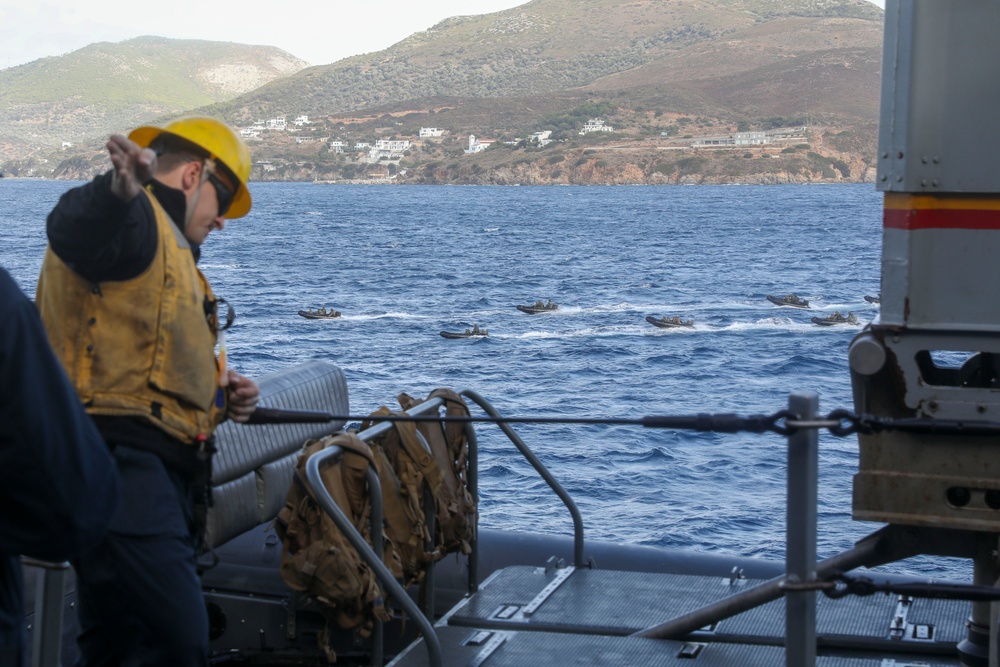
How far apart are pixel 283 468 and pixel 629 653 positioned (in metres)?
2.58

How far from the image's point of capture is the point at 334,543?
502 cm

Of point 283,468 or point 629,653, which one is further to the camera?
point 283,468

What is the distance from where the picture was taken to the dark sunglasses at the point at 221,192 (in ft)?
11.7

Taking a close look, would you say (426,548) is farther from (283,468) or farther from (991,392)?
(991,392)

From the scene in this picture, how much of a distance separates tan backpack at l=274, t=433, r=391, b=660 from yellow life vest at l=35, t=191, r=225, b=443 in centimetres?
166

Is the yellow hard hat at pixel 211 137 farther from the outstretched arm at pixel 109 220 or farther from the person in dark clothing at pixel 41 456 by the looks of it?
the person in dark clothing at pixel 41 456

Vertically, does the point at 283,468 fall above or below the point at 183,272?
below

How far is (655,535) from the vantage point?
16.8m

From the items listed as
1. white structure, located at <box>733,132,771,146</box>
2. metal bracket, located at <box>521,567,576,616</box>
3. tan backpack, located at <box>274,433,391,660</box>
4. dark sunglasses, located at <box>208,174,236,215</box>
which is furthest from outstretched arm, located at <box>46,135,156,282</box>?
white structure, located at <box>733,132,771,146</box>

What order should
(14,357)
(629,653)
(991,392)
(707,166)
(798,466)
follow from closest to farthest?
→ (14,357) → (798,466) → (991,392) → (629,653) → (707,166)

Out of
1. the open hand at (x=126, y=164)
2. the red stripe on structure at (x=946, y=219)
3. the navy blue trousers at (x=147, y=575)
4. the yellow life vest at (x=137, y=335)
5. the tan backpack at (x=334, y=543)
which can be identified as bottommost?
the tan backpack at (x=334, y=543)

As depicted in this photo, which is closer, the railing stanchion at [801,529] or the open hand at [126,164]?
the open hand at [126,164]

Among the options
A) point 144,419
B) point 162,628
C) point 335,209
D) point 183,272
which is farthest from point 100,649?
point 335,209

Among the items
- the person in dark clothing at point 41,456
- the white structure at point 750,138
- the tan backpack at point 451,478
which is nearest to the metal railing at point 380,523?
the tan backpack at point 451,478
